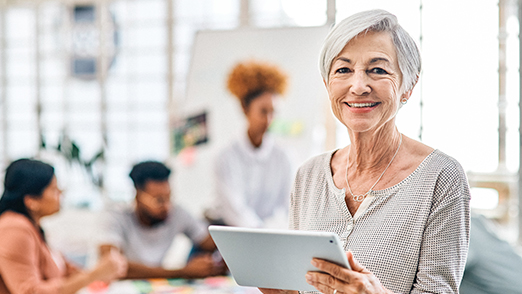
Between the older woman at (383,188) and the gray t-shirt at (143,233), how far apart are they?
2.52 metres

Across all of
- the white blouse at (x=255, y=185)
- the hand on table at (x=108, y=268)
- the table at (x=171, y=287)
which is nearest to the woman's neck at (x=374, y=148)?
the table at (x=171, y=287)

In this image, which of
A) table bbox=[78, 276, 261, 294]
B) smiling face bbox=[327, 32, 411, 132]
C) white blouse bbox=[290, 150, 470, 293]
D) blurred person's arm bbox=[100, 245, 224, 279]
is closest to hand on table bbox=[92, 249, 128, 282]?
table bbox=[78, 276, 261, 294]

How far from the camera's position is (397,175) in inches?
53.1

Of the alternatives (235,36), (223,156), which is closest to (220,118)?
(223,156)

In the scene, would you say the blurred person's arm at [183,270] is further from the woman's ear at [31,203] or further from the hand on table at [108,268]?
the woman's ear at [31,203]

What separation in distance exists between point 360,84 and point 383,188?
299 mm

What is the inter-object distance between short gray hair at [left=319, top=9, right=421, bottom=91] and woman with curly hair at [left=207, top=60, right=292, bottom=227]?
2.99m

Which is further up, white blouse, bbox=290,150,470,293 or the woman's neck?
the woman's neck

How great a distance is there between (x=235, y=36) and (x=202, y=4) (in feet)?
5.04

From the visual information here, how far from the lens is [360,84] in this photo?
1.29 metres

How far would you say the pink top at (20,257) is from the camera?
8.18 feet

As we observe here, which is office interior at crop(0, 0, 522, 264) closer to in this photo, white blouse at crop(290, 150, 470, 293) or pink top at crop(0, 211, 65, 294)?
pink top at crop(0, 211, 65, 294)

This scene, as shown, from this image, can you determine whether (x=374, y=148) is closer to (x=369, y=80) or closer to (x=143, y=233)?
(x=369, y=80)

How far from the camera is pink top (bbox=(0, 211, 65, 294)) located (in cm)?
249
